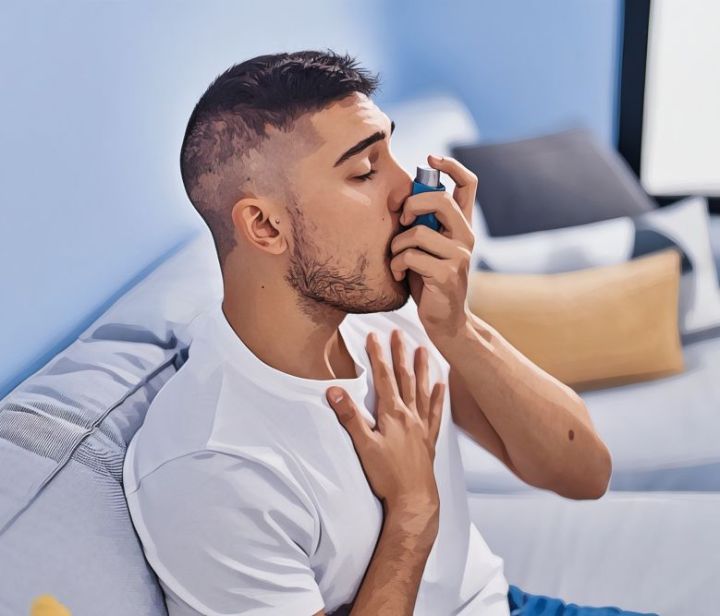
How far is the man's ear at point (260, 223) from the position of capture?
2.77 feet

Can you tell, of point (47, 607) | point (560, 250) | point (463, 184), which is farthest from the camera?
point (560, 250)

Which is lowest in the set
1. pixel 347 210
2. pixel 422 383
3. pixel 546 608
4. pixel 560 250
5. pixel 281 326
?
pixel 546 608

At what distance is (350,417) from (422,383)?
145mm

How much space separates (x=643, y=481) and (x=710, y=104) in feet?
5.40

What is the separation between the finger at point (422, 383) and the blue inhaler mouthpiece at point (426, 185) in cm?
21

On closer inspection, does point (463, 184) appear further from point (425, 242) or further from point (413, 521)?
point (413, 521)

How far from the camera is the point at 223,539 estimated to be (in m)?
0.78

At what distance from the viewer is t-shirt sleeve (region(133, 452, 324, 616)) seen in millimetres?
776

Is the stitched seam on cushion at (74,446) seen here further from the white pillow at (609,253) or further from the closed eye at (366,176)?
the white pillow at (609,253)

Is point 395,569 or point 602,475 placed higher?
point 395,569

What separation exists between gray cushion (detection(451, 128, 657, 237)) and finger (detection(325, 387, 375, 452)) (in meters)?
1.27

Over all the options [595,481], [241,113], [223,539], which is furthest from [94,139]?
[595,481]

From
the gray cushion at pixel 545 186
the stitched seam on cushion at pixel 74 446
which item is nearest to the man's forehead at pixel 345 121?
the stitched seam on cushion at pixel 74 446

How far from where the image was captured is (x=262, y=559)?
79 centimetres
